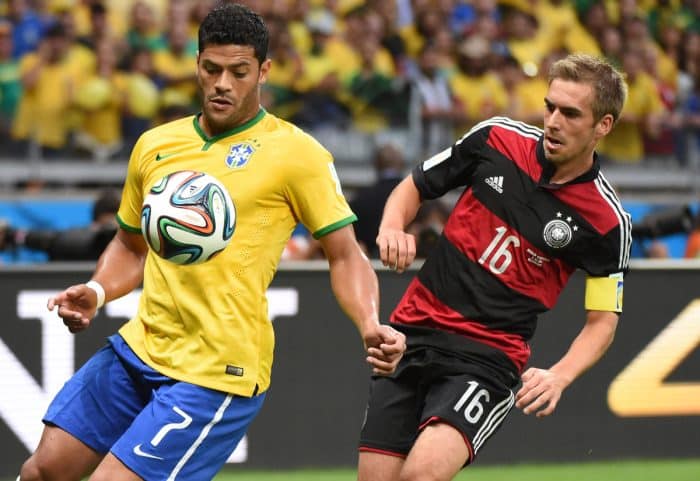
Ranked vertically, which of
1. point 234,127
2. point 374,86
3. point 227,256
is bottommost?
point 374,86

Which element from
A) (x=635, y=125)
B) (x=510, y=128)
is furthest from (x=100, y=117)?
(x=510, y=128)

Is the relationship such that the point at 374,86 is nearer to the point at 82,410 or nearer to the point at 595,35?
the point at 595,35

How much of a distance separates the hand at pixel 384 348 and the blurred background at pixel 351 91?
4137 millimetres

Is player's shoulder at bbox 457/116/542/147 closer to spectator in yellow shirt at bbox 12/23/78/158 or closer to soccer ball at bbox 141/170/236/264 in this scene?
soccer ball at bbox 141/170/236/264

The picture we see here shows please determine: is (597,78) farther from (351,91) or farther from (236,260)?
(351,91)

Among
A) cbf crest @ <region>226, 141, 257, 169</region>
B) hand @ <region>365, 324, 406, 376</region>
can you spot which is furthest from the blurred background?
hand @ <region>365, 324, 406, 376</region>

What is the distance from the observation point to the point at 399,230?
15.8 ft

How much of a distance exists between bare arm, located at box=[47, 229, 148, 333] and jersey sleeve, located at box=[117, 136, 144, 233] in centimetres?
7

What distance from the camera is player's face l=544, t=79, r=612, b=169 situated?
480 centimetres

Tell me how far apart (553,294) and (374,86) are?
20.7 ft

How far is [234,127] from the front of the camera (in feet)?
14.8

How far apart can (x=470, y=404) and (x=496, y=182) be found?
93 centimetres

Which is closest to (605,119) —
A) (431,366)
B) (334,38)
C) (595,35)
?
(431,366)

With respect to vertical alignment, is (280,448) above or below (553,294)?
below
